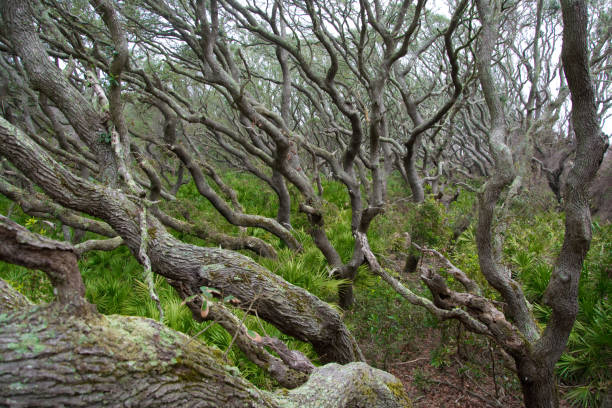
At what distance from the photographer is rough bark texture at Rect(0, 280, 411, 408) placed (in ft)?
3.60

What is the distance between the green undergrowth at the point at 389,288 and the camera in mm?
4293

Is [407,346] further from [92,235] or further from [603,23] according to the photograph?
[603,23]

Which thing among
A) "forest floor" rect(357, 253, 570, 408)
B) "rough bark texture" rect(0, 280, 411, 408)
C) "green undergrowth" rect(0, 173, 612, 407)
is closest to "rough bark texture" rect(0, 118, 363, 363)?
"green undergrowth" rect(0, 173, 612, 407)

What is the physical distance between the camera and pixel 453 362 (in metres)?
4.68

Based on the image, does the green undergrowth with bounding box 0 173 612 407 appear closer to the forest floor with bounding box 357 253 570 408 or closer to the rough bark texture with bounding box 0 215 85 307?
the forest floor with bounding box 357 253 570 408

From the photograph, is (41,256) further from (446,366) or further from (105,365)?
(446,366)

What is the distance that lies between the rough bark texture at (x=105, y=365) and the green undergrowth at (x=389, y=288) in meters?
2.00

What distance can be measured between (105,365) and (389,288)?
5.76m

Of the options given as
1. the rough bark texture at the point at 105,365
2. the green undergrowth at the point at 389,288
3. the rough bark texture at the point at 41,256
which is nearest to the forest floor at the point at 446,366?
the green undergrowth at the point at 389,288

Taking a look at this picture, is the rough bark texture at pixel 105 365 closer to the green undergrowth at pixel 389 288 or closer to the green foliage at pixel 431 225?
the green undergrowth at pixel 389 288

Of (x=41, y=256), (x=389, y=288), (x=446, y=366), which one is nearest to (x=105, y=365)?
(x=41, y=256)

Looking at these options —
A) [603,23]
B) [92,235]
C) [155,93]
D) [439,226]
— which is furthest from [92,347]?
[603,23]

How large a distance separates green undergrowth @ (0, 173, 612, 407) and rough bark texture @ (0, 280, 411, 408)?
6.56ft

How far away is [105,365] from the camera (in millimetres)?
1243
